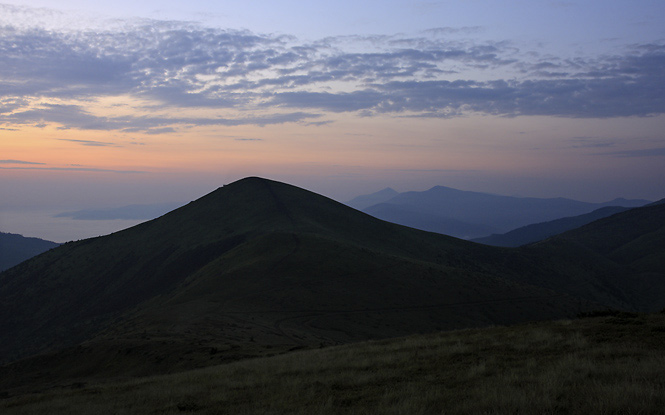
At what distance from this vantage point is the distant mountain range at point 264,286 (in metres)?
26.3

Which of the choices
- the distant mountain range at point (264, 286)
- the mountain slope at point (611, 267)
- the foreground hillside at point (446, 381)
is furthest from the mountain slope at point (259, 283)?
the foreground hillside at point (446, 381)

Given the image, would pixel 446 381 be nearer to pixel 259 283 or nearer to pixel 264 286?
pixel 264 286

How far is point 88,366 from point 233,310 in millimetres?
11601

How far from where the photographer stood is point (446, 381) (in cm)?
1001

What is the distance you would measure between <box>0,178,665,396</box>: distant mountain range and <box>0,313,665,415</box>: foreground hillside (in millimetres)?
6905

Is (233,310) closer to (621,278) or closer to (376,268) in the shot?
(376,268)

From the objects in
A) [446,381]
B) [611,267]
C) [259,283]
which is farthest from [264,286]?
[611,267]

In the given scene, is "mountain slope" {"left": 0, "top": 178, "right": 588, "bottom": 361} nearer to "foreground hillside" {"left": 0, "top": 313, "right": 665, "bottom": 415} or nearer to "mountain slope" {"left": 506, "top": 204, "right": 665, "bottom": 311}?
"mountain slope" {"left": 506, "top": 204, "right": 665, "bottom": 311}

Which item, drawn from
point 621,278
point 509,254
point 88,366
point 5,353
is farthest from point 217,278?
point 621,278

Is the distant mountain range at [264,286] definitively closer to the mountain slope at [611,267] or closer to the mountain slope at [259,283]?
the mountain slope at [259,283]

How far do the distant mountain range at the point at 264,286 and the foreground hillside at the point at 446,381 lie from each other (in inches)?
→ 272

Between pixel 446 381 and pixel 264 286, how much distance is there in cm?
3281

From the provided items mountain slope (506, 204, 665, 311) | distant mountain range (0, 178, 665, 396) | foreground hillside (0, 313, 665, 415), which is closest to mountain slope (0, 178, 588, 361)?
distant mountain range (0, 178, 665, 396)

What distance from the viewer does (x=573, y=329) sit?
14.5 m
